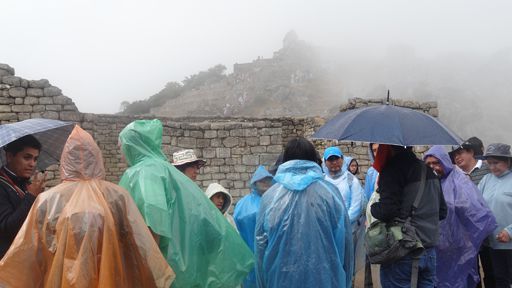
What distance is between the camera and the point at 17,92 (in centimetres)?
968

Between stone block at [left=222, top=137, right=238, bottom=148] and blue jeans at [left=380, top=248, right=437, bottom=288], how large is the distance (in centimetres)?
729

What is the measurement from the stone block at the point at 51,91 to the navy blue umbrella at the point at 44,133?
631cm

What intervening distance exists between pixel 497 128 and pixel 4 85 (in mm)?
37186

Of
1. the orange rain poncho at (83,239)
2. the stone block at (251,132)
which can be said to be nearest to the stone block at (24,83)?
the stone block at (251,132)

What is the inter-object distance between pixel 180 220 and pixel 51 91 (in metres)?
7.87

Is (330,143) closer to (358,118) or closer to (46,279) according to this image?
(358,118)

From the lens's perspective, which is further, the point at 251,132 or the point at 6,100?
the point at 251,132

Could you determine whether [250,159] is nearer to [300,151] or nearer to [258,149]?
[258,149]

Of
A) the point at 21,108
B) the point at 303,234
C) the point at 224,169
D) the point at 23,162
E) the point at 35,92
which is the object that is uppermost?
the point at 35,92

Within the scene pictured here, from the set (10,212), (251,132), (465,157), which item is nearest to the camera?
(10,212)

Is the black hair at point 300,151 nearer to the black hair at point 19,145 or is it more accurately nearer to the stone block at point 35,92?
the black hair at point 19,145

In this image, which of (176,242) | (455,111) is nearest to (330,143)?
(176,242)

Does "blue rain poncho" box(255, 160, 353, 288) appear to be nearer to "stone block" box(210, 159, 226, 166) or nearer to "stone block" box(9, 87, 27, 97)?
"stone block" box(210, 159, 226, 166)

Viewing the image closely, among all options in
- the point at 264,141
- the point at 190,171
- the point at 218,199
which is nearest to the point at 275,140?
the point at 264,141
